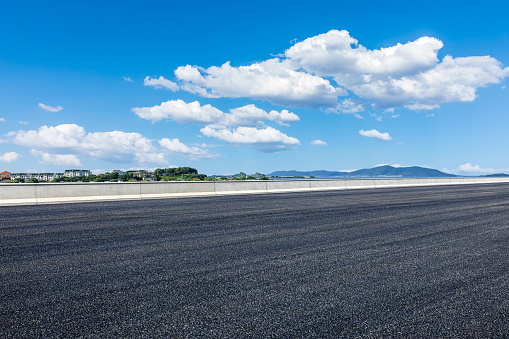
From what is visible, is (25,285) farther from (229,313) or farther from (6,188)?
(6,188)

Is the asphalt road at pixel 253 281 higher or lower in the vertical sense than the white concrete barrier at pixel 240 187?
lower

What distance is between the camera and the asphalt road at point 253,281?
3.54 meters

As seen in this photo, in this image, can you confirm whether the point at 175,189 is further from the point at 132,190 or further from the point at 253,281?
the point at 253,281

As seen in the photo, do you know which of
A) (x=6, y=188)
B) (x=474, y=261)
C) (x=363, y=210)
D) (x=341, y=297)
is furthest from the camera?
(x=6, y=188)

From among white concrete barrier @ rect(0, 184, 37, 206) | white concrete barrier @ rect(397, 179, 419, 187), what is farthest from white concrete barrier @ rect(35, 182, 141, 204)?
white concrete barrier @ rect(397, 179, 419, 187)

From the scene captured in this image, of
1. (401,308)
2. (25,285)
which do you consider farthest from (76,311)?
(401,308)

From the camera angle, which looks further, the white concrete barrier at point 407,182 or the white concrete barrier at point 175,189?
the white concrete barrier at point 407,182

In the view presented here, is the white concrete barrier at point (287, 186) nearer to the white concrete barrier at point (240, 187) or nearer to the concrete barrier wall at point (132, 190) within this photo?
the concrete barrier wall at point (132, 190)

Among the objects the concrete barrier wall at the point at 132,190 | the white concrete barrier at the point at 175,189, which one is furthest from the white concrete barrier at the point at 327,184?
the white concrete barrier at the point at 175,189

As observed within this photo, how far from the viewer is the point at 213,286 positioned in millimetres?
4602

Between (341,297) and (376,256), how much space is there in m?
2.28

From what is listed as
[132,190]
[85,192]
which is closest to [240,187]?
[132,190]

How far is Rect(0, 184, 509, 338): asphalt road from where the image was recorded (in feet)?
11.6

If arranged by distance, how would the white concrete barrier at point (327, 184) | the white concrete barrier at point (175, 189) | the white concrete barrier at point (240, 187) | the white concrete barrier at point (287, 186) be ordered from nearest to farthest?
the white concrete barrier at point (175, 189) < the white concrete barrier at point (240, 187) < the white concrete barrier at point (287, 186) < the white concrete barrier at point (327, 184)
